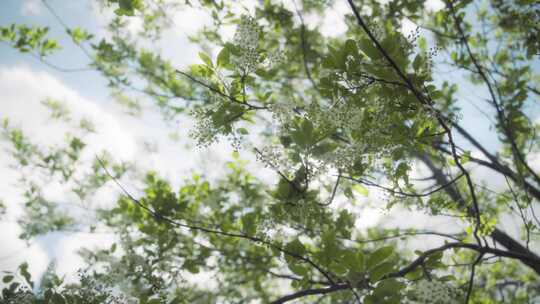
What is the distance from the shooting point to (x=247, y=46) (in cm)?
150

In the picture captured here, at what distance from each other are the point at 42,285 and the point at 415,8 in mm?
3410

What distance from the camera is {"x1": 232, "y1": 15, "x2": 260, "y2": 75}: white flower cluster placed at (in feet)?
4.89

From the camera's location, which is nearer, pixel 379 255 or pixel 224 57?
pixel 379 255

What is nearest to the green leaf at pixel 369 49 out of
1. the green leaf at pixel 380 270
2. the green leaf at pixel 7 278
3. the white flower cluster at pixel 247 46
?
the white flower cluster at pixel 247 46

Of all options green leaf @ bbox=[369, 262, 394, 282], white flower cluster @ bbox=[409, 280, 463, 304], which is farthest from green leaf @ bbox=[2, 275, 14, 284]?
white flower cluster @ bbox=[409, 280, 463, 304]

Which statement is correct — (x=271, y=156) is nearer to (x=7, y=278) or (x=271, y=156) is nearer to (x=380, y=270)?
(x=380, y=270)

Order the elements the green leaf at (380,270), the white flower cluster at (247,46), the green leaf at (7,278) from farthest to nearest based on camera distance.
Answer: the green leaf at (7,278), the white flower cluster at (247,46), the green leaf at (380,270)

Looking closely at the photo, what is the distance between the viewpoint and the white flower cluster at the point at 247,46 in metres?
1.49

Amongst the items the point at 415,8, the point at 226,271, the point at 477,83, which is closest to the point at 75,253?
the point at 226,271

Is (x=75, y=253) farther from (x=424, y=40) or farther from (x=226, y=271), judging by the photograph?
(x=424, y=40)

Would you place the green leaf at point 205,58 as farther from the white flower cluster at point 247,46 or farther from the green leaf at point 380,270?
the green leaf at point 380,270

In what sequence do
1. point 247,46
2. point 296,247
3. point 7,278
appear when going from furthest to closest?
point 7,278
point 296,247
point 247,46

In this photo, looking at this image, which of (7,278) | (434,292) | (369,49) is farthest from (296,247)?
(7,278)

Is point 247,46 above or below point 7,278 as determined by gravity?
above
